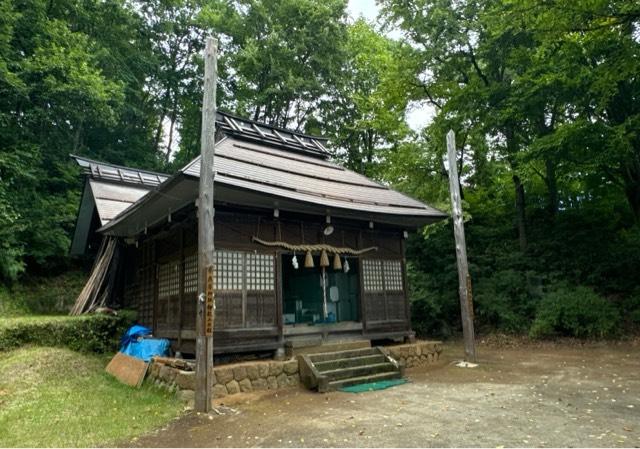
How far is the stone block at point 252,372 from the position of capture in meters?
7.78

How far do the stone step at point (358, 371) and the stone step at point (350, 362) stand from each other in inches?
7.4

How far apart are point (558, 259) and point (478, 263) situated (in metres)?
2.68

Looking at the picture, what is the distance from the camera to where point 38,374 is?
26.8ft

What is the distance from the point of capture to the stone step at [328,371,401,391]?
25.9ft

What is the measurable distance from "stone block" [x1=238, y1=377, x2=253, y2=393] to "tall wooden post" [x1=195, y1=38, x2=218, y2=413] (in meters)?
1.33

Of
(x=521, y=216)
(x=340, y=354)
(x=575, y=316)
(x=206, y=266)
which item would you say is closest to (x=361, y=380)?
(x=340, y=354)

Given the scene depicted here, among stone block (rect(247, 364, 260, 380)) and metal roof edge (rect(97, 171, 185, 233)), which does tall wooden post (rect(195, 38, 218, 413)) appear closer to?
metal roof edge (rect(97, 171, 185, 233))

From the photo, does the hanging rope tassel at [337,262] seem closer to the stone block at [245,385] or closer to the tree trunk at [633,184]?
the stone block at [245,385]

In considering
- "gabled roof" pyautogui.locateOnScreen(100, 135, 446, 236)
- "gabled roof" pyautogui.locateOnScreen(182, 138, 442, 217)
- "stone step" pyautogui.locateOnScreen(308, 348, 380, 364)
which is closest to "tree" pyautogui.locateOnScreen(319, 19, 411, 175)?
"gabled roof" pyautogui.locateOnScreen(182, 138, 442, 217)

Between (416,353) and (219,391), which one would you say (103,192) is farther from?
(416,353)

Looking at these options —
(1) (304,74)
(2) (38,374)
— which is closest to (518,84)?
(1) (304,74)

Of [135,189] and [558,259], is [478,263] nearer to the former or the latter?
[558,259]

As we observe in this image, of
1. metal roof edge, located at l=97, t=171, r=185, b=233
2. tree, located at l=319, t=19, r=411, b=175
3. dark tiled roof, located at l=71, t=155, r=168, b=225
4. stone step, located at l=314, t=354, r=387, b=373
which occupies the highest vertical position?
tree, located at l=319, t=19, r=411, b=175

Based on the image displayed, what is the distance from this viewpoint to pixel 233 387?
7.51 m
